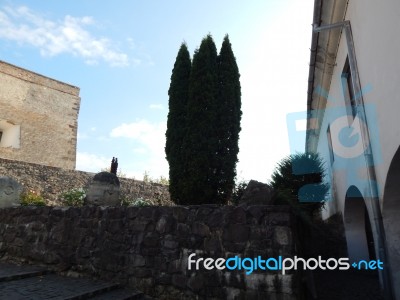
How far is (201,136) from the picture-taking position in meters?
6.31

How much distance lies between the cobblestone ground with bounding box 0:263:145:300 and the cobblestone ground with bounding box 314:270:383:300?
2746mm

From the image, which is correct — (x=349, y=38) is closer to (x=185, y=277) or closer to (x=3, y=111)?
(x=185, y=277)

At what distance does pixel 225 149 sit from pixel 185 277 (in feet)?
10.9

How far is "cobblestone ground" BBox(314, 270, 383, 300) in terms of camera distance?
14.3ft

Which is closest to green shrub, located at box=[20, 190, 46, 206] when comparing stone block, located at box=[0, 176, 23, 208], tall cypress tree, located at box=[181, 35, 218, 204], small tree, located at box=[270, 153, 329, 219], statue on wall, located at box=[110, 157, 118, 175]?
stone block, located at box=[0, 176, 23, 208]

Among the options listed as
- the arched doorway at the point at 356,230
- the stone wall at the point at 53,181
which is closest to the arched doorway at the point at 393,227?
the arched doorway at the point at 356,230

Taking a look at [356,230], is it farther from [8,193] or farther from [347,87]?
[8,193]

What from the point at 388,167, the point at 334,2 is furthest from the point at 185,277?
the point at 334,2

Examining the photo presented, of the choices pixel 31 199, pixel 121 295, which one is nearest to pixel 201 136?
pixel 121 295

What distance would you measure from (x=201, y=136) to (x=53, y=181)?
618cm

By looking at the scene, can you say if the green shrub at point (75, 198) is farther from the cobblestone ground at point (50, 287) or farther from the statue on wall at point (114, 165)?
the cobblestone ground at point (50, 287)

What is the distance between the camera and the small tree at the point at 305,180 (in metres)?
8.08

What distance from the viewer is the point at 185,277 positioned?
365cm

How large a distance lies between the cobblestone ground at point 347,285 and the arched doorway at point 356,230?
0.52m
